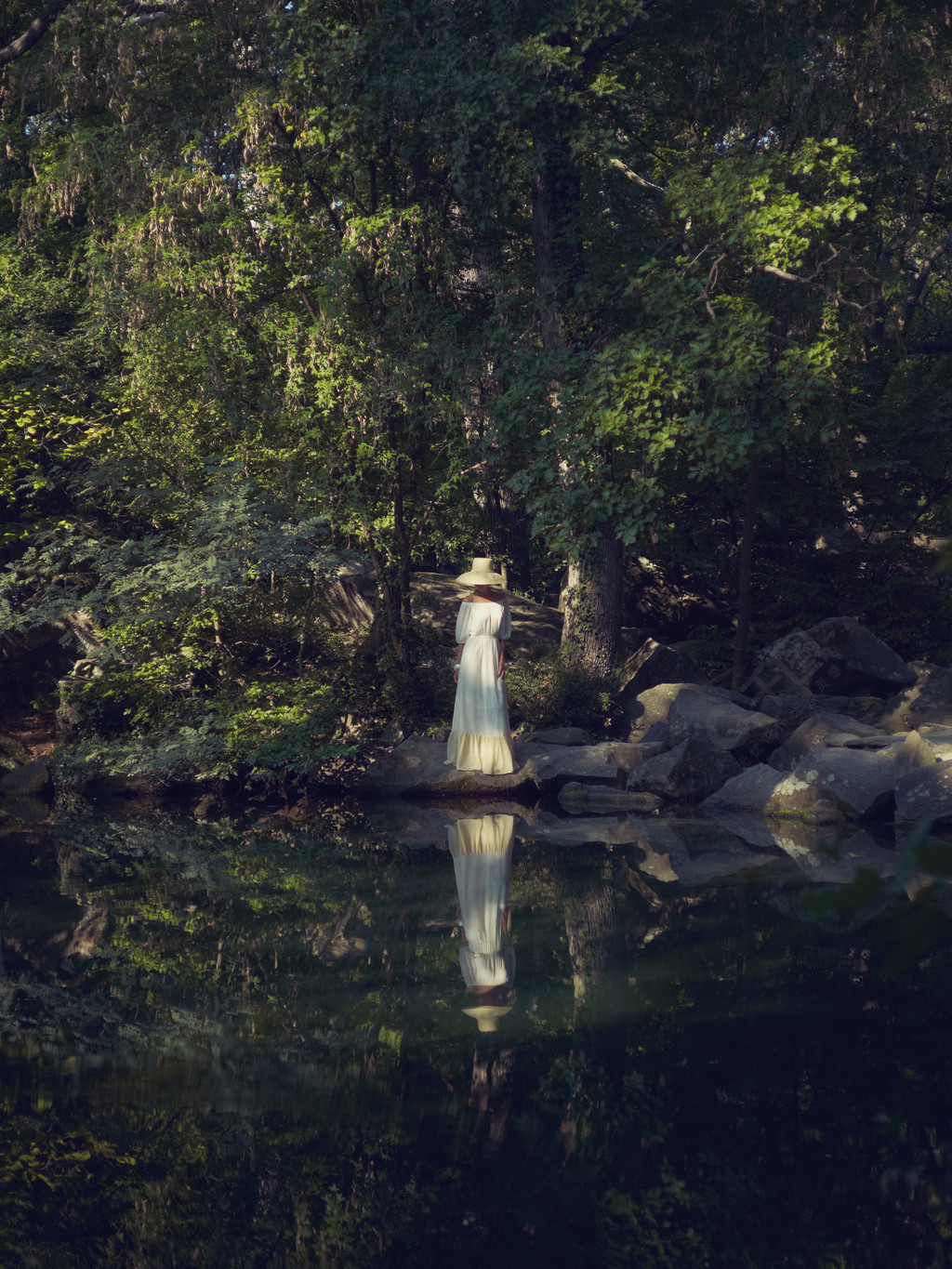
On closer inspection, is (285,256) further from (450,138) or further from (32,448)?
(32,448)

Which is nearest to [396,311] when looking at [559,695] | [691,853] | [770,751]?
[559,695]

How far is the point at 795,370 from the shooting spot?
11430 mm

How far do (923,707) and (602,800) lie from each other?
358cm

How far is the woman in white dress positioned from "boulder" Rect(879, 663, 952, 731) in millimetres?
4006

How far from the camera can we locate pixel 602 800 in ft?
32.9

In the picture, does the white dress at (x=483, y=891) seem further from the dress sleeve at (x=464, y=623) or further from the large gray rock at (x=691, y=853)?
the dress sleeve at (x=464, y=623)

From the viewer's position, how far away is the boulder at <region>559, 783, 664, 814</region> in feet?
31.6

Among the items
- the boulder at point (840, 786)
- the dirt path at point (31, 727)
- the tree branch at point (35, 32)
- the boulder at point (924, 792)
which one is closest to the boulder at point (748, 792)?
the boulder at point (840, 786)

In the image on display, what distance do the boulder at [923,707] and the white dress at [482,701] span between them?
13.1 ft

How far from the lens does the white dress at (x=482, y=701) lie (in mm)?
10523

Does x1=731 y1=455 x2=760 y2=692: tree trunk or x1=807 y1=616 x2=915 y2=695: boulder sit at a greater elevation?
x1=731 y1=455 x2=760 y2=692: tree trunk

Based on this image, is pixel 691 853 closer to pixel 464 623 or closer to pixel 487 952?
pixel 487 952

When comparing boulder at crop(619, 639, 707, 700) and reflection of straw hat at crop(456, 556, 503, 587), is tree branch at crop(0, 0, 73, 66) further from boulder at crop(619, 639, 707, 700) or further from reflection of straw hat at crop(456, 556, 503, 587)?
boulder at crop(619, 639, 707, 700)

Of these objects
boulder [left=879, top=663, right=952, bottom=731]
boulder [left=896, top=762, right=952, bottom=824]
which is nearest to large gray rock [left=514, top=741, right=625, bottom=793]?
boulder [left=896, top=762, right=952, bottom=824]
